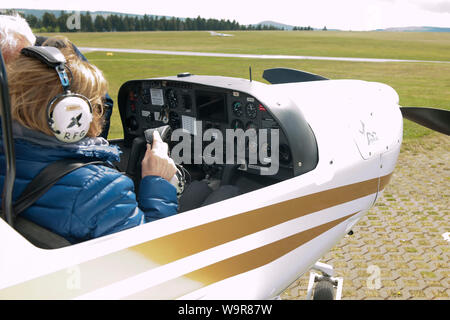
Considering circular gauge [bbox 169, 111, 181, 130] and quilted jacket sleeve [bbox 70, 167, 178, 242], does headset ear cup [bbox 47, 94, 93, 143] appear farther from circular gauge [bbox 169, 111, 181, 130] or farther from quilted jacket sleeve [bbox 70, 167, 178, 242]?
circular gauge [bbox 169, 111, 181, 130]

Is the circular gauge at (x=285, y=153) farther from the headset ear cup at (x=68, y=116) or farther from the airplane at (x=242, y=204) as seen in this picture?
the headset ear cup at (x=68, y=116)

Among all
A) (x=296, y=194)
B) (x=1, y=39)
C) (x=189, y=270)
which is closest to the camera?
(x=189, y=270)

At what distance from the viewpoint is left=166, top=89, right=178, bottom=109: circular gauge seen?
3.09 metres

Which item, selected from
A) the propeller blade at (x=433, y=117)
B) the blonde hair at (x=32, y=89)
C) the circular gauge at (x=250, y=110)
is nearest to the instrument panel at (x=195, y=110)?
the circular gauge at (x=250, y=110)

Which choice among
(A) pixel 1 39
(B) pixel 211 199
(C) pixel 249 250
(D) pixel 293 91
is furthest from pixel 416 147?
(A) pixel 1 39

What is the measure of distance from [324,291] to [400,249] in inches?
42.4

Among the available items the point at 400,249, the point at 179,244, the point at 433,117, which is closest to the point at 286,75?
the point at 433,117

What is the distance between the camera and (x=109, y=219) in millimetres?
1400

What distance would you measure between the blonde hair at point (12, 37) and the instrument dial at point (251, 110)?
4.28 feet

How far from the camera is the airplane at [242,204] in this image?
128 cm

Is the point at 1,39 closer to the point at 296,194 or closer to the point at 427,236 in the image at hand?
the point at 296,194

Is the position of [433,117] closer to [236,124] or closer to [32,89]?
[236,124]

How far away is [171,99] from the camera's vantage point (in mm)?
3127
